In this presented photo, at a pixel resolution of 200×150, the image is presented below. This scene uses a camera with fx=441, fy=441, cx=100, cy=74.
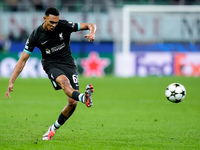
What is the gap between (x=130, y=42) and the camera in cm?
2617

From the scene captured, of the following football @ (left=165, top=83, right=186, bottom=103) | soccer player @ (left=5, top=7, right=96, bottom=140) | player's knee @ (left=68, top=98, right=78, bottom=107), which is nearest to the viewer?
soccer player @ (left=5, top=7, right=96, bottom=140)

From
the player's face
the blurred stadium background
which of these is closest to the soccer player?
the player's face

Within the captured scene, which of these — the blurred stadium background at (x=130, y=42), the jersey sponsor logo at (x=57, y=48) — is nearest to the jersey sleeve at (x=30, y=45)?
the jersey sponsor logo at (x=57, y=48)

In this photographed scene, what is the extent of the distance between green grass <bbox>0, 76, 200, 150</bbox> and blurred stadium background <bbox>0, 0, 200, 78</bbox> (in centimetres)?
593

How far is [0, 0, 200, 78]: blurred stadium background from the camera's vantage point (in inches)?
979

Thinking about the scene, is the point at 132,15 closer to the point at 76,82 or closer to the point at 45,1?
the point at 45,1

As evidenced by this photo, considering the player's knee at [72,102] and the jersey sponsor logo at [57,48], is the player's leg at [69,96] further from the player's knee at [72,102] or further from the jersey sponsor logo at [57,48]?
the jersey sponsor logo at [57,48]

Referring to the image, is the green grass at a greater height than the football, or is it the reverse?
the football

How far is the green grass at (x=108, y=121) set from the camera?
7285mm

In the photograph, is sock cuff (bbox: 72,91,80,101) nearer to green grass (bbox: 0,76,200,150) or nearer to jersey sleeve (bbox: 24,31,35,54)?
green grass (bbox: 0,76,200,150)

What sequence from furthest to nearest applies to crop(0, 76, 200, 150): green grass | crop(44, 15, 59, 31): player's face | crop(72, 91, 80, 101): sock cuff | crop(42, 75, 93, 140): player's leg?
crop(44, 15, 59, 31): player's face
crop(0, 76, 200, 150): green grass
crop(72, 91, 80, 101): sock cuff
crop(42, 75, 93, 140): player's leg

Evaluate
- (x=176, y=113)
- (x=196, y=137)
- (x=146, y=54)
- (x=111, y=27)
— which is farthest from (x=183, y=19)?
(x=196, y=137)

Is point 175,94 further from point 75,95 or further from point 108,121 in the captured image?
point 75,95

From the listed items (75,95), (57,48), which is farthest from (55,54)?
(75,95)
